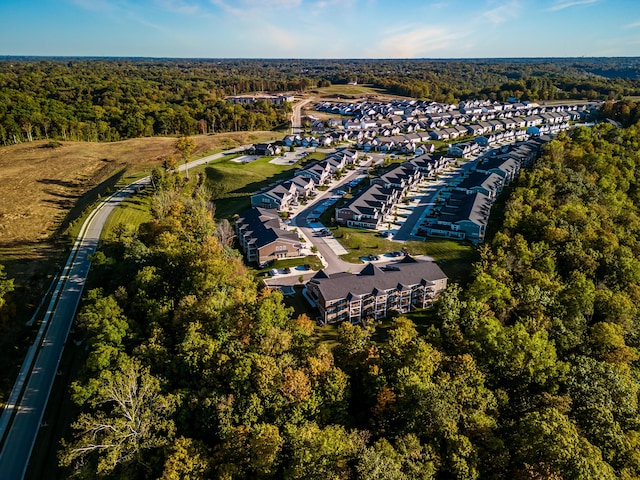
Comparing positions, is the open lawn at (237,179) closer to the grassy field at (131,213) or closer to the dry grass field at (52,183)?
the grassy field at (131,213)

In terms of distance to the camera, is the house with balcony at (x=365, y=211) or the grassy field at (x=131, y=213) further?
the house with balcony at (x=365, y=211)

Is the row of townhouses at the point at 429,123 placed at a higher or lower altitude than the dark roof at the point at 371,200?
higher

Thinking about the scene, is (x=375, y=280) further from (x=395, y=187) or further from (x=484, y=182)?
(x=484, y=182)

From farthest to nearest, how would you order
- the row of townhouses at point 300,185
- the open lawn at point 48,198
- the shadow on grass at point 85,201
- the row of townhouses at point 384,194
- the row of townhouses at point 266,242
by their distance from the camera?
the row of townhouses at point 300,185 < the row of townhouses at point 384,194 < the shadow on grass at point 85,201 < the row of townhouses at point 266,242 < the open lawn at point 48,198

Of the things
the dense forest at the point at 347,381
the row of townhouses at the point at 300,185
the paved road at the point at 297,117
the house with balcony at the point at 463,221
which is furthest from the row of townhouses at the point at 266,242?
the paved road at the point at 297,117

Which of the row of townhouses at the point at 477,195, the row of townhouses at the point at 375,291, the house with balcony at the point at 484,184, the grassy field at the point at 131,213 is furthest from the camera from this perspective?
the house with balcony at the point at 484,184

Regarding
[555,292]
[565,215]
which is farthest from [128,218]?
[565,215]
